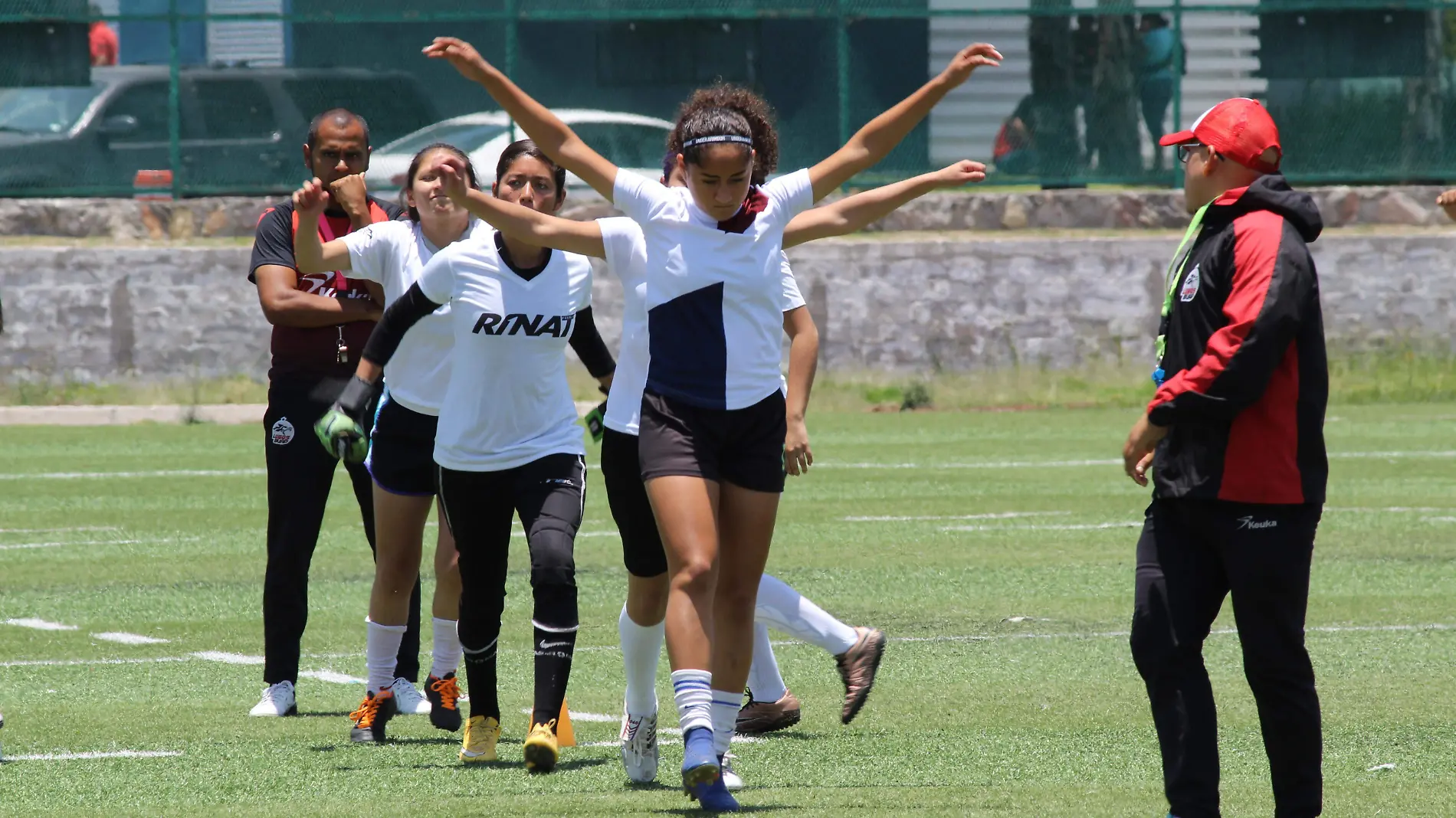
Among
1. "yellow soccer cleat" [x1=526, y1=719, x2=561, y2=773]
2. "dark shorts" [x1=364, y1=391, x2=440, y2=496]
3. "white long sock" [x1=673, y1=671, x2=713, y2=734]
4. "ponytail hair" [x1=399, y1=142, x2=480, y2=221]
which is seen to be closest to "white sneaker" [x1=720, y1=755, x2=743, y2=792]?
"white long sock" [x1=673, y1=671, x2=713, y2=734]

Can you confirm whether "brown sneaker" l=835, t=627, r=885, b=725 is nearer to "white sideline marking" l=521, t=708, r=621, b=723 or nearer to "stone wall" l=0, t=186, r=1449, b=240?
"white sideline marking" l=521, t=708, r=621, b=723

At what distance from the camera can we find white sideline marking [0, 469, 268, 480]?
1600cm

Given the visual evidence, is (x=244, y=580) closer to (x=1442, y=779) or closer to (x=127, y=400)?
(x=1442, y=779)

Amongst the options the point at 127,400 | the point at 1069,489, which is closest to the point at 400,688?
the point at 1069,489

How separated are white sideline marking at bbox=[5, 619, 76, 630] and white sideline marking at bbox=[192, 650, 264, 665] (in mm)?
1001

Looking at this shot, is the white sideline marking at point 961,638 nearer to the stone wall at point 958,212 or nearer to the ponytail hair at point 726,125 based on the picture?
the ponytail hair at point 726,125

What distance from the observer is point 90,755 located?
22.8ft

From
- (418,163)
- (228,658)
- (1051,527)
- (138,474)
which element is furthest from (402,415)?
(138,474)

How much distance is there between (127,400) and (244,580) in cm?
1085

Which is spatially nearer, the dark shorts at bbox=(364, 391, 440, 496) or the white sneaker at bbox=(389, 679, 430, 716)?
the dark shorts at bbox=(364, 391, 440, 496)

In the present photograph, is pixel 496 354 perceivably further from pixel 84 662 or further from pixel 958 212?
pixel 958 212

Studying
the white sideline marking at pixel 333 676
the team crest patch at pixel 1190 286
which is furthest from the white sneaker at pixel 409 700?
the team crest patch at pixel 1190 286

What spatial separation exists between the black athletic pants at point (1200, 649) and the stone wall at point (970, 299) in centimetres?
1646

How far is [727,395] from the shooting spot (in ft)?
19.6
